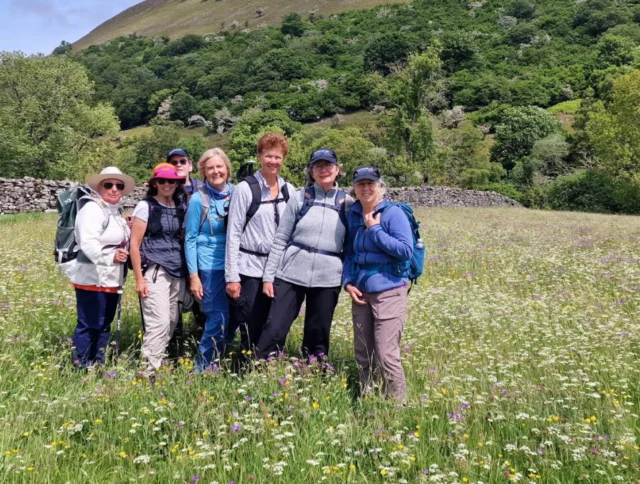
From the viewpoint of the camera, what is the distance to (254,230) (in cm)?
444

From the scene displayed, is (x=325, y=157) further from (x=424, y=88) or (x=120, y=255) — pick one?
(x=424, y=88)

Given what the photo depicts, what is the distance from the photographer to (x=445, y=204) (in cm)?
3366

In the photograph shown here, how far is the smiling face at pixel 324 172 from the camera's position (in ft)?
13.7

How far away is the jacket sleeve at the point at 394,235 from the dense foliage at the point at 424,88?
37058mm

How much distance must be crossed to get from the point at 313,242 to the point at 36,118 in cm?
3714

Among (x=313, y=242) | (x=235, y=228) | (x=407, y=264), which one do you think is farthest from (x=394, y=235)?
(x=235, y=228)

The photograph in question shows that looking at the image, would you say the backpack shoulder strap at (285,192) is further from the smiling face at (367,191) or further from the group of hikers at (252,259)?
the smiling face at (367,191)

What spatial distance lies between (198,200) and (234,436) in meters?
2.21

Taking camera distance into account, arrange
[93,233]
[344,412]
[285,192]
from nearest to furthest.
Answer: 1. [344,412]
2. [93,233]
3. [285,192]

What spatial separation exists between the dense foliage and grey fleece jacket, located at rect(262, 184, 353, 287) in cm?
3690

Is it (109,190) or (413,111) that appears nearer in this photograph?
(109,190)

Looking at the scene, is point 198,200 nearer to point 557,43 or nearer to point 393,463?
point 393,463

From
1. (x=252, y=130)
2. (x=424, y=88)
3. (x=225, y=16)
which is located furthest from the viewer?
(x=225, y=16)

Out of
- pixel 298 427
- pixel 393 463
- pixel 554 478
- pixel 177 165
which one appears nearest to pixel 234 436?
pixel 298 427
